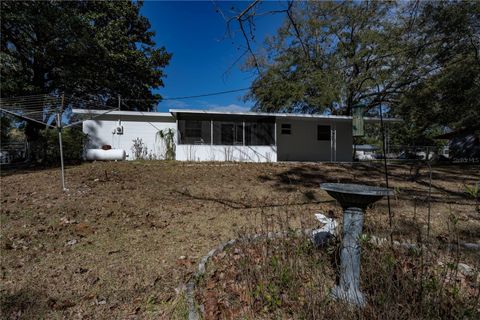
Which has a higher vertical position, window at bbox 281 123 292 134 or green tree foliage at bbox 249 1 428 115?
green tree foliage at bbox 249 1 428 115

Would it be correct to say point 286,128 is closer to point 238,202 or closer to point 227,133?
point 227,133

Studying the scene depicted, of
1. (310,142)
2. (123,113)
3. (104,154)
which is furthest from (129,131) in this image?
(310,142)

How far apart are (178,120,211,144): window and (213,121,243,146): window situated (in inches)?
16.7

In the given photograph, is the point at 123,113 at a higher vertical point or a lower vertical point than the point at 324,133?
higher

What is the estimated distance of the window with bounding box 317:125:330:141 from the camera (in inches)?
590

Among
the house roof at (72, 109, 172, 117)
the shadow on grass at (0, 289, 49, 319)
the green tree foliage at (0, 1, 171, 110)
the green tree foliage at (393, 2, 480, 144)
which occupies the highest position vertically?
the green tree foliage at (0, 1, 171, 110)

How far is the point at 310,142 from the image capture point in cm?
1490

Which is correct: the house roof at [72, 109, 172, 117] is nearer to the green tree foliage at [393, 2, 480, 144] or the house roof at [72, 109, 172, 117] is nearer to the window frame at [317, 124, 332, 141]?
the window frame at [317, 124, 332, 141]

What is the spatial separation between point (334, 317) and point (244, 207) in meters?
3.58

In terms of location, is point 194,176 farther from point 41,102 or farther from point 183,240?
point 41,102

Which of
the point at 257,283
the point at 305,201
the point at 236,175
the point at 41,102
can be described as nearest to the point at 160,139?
the point at 41,102

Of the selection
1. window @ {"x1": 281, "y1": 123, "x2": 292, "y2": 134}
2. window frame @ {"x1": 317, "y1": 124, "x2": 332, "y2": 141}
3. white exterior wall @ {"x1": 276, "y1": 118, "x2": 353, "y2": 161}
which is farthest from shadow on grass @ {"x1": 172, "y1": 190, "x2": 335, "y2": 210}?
window frame @ {"x1": 317, "y1": 124, "x2": 332, "y2": 141}

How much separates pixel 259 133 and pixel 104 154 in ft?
25.7

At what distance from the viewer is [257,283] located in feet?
7.72
